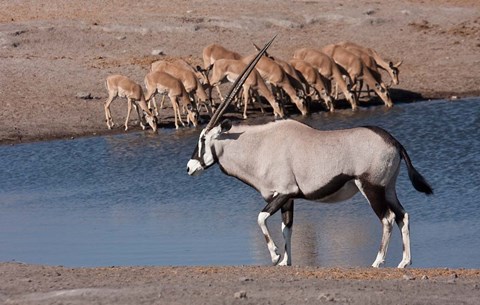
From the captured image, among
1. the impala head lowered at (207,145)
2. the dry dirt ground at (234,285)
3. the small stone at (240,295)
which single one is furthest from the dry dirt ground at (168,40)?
the small stone at (240,295)

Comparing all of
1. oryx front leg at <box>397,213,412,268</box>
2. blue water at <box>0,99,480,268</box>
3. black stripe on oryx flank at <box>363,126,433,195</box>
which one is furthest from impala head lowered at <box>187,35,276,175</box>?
oryx front leg at <box>397,213,412,268</box>

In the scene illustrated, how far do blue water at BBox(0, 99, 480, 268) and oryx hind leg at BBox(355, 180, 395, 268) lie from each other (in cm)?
62

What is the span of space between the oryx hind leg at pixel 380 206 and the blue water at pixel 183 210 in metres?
0.62

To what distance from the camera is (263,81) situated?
2030cm

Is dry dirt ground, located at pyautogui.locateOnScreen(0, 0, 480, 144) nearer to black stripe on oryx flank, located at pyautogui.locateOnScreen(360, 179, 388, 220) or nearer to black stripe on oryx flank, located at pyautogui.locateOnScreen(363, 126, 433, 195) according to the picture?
black stripe on oryx flank, located at pyautogui.locateOnScreen(363, 126, 433, 195)

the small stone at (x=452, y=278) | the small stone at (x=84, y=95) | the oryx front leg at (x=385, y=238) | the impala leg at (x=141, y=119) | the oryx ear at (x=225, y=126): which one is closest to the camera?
the small stone at (x=452, y=278)

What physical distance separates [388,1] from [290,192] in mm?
17210

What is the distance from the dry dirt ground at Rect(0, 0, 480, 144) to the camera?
19172 mm

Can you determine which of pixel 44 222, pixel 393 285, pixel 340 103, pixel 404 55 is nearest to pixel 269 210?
pixel 393 285

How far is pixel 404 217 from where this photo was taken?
9250 mm

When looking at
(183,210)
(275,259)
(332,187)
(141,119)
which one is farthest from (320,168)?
(141,119)

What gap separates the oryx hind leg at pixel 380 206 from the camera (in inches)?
357

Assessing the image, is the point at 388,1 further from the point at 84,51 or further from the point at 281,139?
the point at 281,139

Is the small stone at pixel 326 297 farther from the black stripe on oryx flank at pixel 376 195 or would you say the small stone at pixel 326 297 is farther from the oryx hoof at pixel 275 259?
the oryx hoof at pixel 275 259
